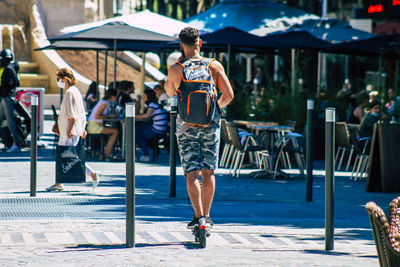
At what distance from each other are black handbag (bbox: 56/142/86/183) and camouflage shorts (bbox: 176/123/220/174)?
3.32m

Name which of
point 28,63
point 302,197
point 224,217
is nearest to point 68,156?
point 224,217

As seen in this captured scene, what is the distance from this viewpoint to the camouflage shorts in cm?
710

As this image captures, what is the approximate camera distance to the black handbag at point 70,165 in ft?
33.2

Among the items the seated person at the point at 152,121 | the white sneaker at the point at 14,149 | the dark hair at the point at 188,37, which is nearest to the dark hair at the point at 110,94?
the seated person at the point at 152,121

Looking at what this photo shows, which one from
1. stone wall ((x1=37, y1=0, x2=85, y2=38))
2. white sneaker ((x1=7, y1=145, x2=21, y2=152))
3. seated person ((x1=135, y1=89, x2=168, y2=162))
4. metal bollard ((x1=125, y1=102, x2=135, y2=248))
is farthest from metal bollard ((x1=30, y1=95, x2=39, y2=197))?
stone wall ((x1=37, y1=0, x2=85, y2=38))

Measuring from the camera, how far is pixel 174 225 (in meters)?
8.04

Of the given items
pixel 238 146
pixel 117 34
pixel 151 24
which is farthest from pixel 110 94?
pixel 238 146

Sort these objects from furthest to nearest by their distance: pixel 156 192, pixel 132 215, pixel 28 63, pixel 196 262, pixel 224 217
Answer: pixel 28 63 < pixel 156 192 < pixel 224 217 < pixel 132 215 < pixel 196 262

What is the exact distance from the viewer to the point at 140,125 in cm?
1648

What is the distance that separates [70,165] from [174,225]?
8.26ft

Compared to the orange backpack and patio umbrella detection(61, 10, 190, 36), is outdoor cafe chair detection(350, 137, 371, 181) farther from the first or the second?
the orange backpack

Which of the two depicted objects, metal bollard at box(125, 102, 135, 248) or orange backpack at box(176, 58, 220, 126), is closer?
metal bollard at box(125, 102, 135, 248)

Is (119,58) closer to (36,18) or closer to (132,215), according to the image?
(36,18)

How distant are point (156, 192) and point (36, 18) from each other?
2657 cm
